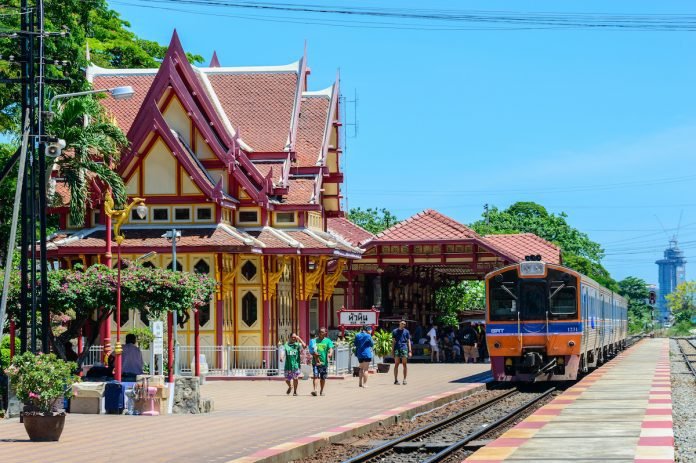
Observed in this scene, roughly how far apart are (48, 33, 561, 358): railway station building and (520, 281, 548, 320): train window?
9482 millimetres

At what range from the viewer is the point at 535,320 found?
32.6 metres

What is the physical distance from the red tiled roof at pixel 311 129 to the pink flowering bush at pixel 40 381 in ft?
89.3

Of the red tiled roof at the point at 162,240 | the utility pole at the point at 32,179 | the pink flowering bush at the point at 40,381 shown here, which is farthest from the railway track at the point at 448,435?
the red tiled roof at the point at 162,240

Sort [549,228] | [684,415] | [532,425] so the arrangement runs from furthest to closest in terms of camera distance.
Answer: [549,228] < [684,415] < [532,425]

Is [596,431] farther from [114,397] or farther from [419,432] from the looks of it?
[114,397]

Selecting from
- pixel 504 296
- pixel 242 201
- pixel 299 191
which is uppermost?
pixel 299 191

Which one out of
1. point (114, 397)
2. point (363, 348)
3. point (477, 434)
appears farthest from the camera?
point (363, 348)

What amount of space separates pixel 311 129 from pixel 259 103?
7.48 feet

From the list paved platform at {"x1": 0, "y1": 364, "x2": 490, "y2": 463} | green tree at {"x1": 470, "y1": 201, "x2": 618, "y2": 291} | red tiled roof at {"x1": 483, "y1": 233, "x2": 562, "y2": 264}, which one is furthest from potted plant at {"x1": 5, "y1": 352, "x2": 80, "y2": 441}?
green tree at {"x1": 470, "y1": 201, "x2": 618, "y2": 291}

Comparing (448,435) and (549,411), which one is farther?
(549,411)

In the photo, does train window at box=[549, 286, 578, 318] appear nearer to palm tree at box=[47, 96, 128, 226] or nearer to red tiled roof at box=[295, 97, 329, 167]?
palm tree at box=[47, 96, 128, 226]

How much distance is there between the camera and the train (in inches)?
1280

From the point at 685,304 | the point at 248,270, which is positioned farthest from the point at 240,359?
the point at 685,304

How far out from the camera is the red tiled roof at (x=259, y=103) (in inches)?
1778
